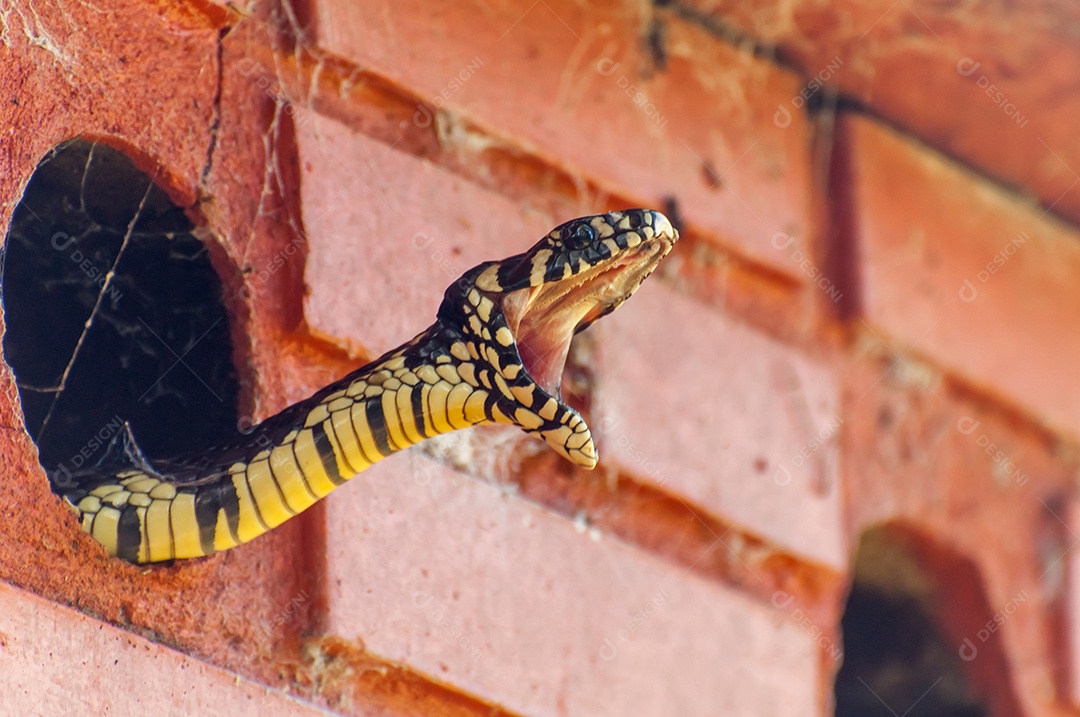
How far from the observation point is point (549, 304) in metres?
2.66

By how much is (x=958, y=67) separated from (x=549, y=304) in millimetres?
1313

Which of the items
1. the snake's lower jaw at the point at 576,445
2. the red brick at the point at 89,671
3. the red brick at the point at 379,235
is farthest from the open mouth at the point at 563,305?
the red brick at the point at 89,671

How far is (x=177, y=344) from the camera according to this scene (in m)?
2.87

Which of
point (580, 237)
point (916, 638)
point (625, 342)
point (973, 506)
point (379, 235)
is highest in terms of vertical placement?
point (580, 237)

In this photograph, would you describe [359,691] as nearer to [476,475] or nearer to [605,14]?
[476,475]

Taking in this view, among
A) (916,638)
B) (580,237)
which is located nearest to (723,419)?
(580,237)

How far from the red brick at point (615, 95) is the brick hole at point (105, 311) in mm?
392

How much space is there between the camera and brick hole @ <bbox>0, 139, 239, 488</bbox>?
278 centimetres

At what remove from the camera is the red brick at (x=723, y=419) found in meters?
3.14

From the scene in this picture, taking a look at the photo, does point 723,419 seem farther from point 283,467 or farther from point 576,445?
point 283,467

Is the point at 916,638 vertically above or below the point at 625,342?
below

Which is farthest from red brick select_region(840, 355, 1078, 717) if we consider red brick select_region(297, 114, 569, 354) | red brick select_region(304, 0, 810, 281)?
red brick select_region(297, 114, 569, 354)

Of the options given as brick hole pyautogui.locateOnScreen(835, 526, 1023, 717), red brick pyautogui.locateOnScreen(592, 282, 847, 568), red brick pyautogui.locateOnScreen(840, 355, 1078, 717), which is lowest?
→ brick hole pyautogui.locateOnScreen(835, 526, 1023, 717)

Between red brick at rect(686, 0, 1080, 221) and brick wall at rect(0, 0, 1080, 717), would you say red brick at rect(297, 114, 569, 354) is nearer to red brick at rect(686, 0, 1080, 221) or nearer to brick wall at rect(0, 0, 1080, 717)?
brick wall at rect(0, 0, 1080, 717)
